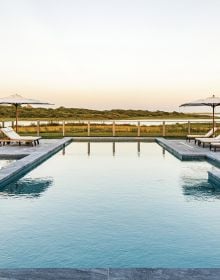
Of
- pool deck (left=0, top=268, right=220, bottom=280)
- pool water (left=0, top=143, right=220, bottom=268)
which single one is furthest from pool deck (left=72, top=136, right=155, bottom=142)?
pool deck (left=0, top=268, right=220, bottom=280)

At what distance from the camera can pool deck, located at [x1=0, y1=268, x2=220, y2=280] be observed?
3.53 meters

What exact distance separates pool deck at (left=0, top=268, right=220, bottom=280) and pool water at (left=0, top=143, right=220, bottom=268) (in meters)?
0.77

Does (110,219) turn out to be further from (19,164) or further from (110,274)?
(19,164)

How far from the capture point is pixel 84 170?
11227mm

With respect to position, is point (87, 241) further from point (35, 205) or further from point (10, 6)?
point (10, 6)

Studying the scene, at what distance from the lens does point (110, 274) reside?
3.60 m

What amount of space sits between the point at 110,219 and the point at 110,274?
8.87ft

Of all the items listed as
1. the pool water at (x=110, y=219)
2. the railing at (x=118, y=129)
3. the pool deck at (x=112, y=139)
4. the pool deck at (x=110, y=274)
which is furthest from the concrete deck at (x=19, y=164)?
the railing at (x=118, y=129)

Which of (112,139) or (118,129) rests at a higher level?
(118,129)

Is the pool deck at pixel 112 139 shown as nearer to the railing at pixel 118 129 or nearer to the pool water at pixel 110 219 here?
the railing at pixel 118 129

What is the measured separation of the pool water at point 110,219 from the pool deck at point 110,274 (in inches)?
30.4

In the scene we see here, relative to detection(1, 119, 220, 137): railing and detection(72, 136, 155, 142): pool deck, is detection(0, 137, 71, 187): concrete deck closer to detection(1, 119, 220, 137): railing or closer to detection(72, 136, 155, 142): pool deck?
detection(72, 136, 155, 142): pool deck

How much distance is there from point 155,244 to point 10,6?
1724 centimetres

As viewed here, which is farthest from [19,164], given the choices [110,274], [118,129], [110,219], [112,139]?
[118,129]
